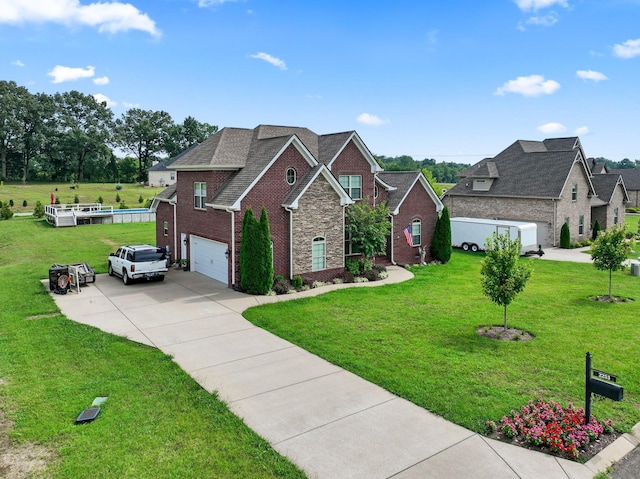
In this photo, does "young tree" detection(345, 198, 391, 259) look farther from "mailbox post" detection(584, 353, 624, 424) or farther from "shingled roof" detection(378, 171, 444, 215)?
"mailbox post" detection(584, 353, 624, 424)

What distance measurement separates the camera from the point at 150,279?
21.8 metres

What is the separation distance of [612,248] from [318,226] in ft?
39.9

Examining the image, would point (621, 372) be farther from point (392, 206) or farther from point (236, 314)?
point (392, 206)

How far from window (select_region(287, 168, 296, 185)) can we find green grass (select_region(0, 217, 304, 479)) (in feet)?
34.0

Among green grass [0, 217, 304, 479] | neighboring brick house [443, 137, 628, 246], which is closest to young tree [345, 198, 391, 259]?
green grass [0, 217, 304, 479]

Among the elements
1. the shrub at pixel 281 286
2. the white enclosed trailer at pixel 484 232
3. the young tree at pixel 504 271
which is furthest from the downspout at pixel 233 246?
the white enclosed trailer at pixel 484 232

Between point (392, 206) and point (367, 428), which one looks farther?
point (392, 206)

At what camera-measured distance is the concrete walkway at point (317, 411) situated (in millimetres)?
7738

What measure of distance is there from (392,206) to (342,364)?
15.8 meters

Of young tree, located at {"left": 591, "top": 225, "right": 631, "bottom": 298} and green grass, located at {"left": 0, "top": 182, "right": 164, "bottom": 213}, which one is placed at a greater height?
green grass, located at {"left": 0, "top": 182, "right": 164, "bottom": 213}

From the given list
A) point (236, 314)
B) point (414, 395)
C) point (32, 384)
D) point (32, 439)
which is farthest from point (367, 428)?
point (236, 314)

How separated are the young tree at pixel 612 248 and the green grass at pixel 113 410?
1684 centimetres

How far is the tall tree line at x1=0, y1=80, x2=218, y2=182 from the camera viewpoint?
80312mm

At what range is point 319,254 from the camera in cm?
2197
